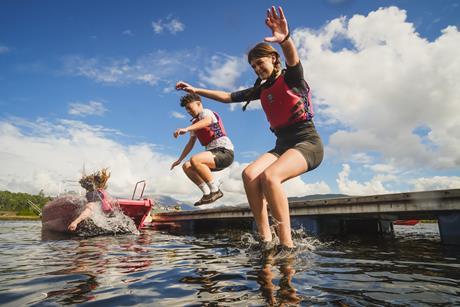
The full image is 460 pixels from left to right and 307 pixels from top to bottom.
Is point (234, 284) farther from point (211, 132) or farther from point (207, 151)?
point (211, 132)

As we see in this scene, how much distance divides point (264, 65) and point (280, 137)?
0.92 meters

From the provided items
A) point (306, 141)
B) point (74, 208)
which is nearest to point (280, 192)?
point (306, 141)

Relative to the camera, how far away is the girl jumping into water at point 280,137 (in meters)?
3.36

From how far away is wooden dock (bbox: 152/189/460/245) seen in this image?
6.27 m

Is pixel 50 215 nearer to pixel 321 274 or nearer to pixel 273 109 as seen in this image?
pixel 273 109

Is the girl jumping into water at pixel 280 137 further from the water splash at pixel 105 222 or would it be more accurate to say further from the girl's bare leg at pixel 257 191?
the water splash at pixel 105 222

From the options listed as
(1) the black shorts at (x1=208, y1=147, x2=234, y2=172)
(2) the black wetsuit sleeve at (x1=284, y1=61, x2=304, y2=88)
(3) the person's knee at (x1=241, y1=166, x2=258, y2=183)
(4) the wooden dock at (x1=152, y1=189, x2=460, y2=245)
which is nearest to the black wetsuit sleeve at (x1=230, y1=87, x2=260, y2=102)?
(2) the black wetsuit sleeve at (x1=284, y1=61, x2=304, y2=88)

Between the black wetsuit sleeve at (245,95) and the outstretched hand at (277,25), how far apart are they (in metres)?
1.12

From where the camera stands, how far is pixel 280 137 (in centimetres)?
397

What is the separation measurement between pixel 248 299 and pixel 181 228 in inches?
552

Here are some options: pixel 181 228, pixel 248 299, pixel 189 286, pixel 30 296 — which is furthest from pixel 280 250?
pixel 181 228

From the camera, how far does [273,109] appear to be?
12.9 ft

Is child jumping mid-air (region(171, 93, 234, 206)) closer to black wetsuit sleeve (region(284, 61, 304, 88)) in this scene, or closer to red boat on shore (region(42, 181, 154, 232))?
black wetsuit sleeve (region(284, 61, 304, 88))

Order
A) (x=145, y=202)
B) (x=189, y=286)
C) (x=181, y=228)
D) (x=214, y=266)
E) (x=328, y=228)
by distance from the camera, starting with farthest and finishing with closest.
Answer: (x=181, y=228) < (x=145, y=202) < (x=328, y=228) < (x=214, y=266) < (x=189, y=286)
